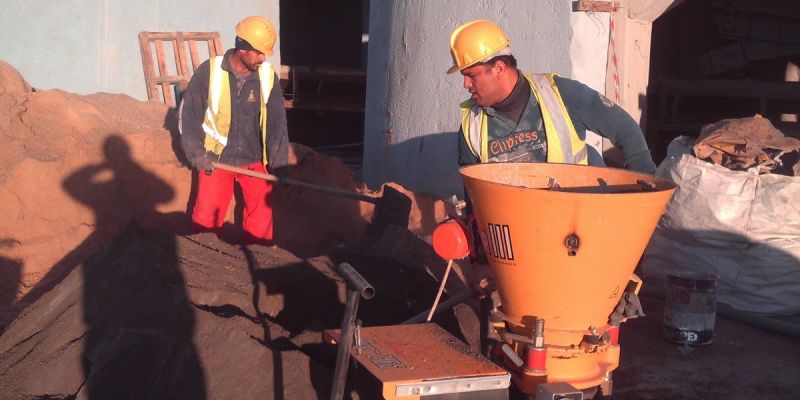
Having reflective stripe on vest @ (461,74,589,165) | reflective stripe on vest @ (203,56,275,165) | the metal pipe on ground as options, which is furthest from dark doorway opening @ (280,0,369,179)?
the metal pipe on ground

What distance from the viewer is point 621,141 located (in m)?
3.88

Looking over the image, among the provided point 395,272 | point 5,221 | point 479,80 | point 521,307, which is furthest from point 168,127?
point 521,307

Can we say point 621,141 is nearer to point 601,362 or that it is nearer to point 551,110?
point 551,110

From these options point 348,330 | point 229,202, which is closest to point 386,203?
point 229,202

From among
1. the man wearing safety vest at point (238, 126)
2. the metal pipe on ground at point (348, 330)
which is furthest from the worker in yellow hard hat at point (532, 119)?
the man wearing safety vest at point (238, 126)

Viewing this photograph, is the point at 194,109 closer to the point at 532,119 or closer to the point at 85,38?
the point at 532,119

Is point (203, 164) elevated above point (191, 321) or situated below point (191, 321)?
above

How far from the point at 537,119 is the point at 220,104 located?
2857 mm

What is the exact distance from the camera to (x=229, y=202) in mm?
6332

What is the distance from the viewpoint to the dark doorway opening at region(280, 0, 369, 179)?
37.9 feet

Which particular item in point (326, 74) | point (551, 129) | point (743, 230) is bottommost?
point (743, 230)

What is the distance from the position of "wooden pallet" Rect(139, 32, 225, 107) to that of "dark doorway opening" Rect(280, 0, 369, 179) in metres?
1.63

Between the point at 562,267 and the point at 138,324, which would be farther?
the point at 138,324

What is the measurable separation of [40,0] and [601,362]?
7.88 metres
